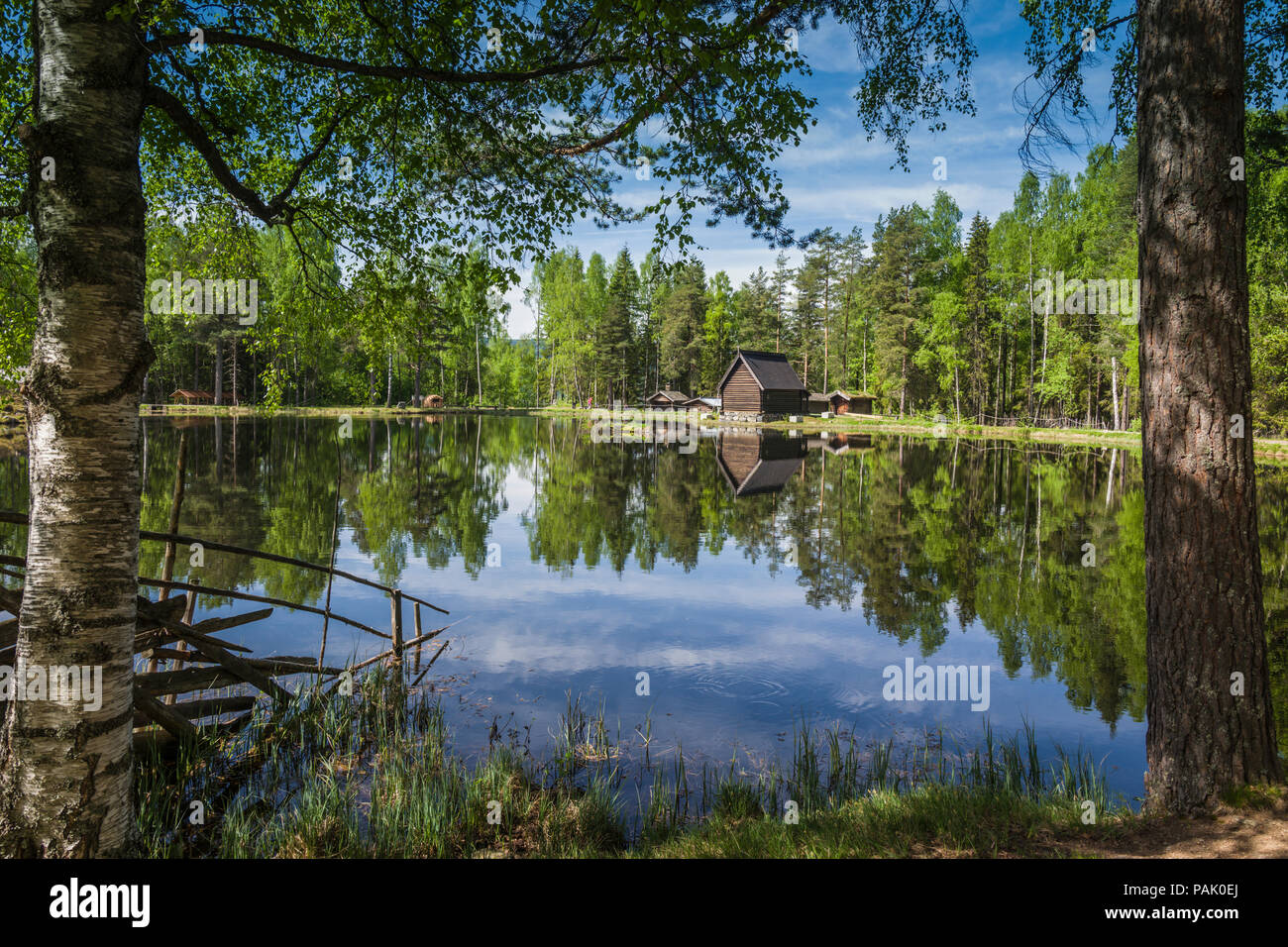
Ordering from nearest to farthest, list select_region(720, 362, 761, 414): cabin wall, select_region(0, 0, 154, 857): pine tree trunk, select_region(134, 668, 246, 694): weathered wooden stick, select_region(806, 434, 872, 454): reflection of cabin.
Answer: select_region(0, 0, 154, 857): pine tree trunk, select_region(134, 668, 246, 694): weathered wooden stick, select_region(806, 434, 872, 454): reflection of cabin, select_region(720, 362, 761, 414): cabin wall

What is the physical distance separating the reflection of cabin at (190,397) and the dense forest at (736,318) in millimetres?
1483

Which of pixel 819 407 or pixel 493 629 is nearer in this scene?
pixel 493 629

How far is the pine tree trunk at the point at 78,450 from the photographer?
3.67 meters

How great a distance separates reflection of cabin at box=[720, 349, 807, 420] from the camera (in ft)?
208

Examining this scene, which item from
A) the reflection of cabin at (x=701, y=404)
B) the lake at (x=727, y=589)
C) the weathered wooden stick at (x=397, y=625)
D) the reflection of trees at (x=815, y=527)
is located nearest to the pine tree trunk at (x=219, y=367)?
the reflection of trees at (x=815, y=527)

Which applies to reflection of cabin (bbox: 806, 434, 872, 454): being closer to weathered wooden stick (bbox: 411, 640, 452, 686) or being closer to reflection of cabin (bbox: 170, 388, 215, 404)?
weathered wooden stick (bbox: 411, 640, 452, 686)

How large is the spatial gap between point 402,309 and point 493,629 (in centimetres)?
574

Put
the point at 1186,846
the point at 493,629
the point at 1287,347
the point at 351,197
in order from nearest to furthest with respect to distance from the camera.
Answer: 1. the point at 1186,846
2. the point at 351,197
3. the point at 493,629
4. the point at 1287,347

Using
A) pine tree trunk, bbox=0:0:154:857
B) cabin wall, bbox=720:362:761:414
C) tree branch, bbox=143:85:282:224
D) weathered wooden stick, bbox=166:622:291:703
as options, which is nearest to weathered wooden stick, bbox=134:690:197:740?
weathered wooden stick, bbox=166:622:291:703

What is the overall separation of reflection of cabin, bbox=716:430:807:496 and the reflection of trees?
2.82 feet
